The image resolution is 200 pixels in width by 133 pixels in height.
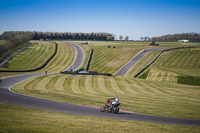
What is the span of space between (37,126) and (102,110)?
9302 millimetres

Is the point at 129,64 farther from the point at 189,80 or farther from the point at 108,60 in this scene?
the point at 189,80

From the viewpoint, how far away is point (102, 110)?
21469 millimetres

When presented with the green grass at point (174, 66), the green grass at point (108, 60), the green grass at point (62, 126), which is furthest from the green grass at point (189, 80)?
the green grass at point (62, 126)

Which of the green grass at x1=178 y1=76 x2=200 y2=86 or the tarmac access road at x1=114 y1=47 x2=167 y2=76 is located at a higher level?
the tarmac access road at x1=114 y1=47 x2=167 y2=76

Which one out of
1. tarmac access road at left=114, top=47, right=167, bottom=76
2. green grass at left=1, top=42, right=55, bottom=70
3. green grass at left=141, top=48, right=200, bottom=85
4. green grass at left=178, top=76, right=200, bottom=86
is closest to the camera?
green grass at left=178, top=76, right=200, bottom=86

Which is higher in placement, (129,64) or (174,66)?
(129,64)

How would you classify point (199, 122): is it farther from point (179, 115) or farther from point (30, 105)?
point (30, 105)

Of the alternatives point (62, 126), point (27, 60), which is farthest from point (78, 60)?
point (62, 126)

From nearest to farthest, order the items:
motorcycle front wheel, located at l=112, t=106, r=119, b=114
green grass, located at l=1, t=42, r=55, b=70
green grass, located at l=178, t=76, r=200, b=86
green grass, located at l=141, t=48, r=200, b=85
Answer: motorcycle front wheel, located at l=112, t=106, r=119, b=114 → green grass, located at l=178, t=76, r=200, b=86 → green grass, located at l=141, t=48, r=200, b=85 → green grass, located at l=1, t=42, r=55, b=70

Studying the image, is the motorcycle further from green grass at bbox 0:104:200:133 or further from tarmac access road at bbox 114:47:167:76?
tarmac access road at bbox 114:47:167:76

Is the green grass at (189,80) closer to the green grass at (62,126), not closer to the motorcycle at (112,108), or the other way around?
the motorcycle at (112,108)

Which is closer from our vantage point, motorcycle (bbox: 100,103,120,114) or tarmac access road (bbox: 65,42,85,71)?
motorcycle (bbox: 100,103,120,114)

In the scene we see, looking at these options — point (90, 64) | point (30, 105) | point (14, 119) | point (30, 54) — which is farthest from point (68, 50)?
point (14, 119)

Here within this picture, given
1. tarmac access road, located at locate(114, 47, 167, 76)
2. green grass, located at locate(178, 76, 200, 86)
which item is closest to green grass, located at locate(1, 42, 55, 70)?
tarmac access road, located at locate(114, 47, 167, 76)
